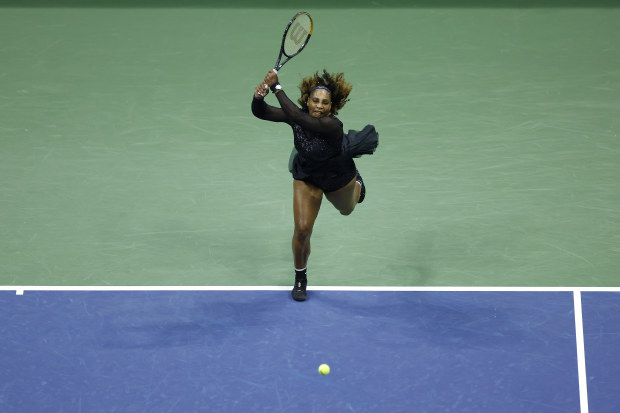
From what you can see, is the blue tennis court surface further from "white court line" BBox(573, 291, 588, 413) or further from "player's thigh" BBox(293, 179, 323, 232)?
"player's thigh" BBox(293, 179, 323, 232)

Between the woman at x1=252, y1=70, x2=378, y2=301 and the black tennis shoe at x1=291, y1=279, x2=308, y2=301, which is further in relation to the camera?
the black tennis shoe at x1=291, y1=279, x2=308, y2=301

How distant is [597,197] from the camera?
8.63m

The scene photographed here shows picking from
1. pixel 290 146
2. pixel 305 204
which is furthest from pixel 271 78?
pixel 290 146

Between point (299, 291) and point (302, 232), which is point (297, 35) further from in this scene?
point (299, 291)

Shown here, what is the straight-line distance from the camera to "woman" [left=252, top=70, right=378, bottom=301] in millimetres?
6594

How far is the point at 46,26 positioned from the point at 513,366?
8.20 m

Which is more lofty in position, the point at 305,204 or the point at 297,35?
the point at 297,35

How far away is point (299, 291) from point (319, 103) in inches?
61.2

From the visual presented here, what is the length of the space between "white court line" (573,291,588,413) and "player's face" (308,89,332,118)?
2518 mm

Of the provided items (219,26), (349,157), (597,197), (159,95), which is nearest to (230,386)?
(349,157)

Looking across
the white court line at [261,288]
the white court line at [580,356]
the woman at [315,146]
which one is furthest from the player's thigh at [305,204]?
the white court line at [580,356]

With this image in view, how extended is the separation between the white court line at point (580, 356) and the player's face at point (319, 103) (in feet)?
8.26

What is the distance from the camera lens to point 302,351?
663 centimetres

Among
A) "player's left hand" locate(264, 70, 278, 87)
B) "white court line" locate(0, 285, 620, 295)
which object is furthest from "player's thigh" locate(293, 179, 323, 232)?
"player's left hand" locate(264, 70, 278, 87)
